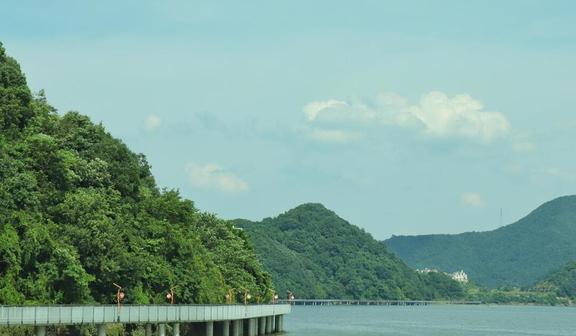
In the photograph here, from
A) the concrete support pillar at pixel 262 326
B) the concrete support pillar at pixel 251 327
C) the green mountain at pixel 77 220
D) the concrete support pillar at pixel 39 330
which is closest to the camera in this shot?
the concrete support pillar at pixel 39 330

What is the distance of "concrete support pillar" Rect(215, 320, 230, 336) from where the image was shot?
98.8m

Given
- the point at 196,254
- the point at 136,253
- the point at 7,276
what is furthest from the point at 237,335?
the point at 7,276

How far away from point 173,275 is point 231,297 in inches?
1126

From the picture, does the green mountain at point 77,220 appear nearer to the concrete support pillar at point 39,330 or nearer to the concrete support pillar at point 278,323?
the concrete support pillar at point 39,330

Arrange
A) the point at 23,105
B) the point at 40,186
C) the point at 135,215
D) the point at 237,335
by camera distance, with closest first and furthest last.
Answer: the point at 40,186, the point at 23,105, the point at 135,215, the point at 237,335

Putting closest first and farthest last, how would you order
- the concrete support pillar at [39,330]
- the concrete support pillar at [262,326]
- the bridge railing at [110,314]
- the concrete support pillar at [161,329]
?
1. the bridge railing at [110,314]
2. the concrete support pillar at [39,330]
3. the concrete support pillar at [161,329]
4. the concrete support pillar at [262,326]

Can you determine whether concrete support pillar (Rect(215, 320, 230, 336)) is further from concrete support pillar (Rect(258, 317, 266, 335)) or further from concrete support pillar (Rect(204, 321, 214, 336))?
concrete support pillar (Rect(258, 317, 266, 335))

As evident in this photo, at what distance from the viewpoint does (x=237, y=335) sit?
103875 millimetres

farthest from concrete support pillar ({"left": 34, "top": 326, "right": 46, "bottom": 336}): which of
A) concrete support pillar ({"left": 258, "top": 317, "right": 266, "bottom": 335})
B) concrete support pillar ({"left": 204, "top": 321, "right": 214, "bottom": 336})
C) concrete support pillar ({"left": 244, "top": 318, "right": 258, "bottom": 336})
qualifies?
concrete support pillar ({"left": 258, "top": 317, "right": 266, "bottom": 335})

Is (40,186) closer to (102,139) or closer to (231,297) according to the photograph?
(102,139)

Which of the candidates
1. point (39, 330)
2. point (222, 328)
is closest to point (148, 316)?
point (39, 330)

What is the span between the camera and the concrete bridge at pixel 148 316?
2510 inches

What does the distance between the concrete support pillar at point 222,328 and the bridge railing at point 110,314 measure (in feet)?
3.66

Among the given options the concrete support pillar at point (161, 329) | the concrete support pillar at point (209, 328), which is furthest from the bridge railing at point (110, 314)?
the concrete support pillar at point (161, 329)
